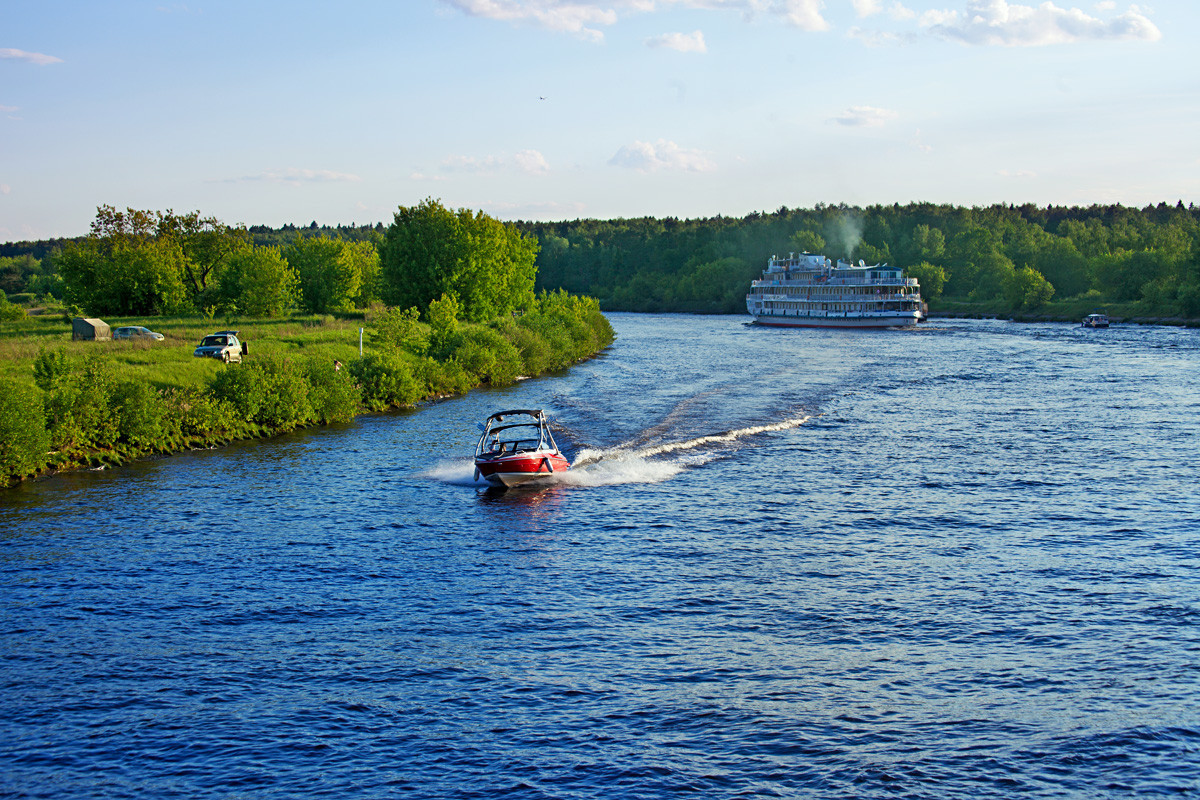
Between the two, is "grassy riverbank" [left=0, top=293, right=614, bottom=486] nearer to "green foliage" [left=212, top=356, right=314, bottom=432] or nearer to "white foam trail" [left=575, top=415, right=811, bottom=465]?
"green foliage" [left=212, top=356, right=314, bottom=432]

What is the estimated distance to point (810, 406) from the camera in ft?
180

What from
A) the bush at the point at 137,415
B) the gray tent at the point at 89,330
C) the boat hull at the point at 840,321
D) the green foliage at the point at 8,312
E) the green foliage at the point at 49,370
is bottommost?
the bush at the point at 137,415

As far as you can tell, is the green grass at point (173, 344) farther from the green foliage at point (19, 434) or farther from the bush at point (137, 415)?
the bush at point (137, 415)

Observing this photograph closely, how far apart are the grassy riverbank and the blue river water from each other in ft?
5.87

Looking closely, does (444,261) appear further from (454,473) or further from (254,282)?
(454,473)

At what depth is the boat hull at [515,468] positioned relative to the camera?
3284 centimetres

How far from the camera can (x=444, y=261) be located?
91500mm

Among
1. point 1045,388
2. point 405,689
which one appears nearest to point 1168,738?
point 405,689

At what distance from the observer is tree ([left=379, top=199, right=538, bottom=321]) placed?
91438mm

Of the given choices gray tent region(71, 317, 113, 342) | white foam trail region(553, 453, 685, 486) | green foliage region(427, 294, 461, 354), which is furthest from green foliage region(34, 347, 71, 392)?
green foliage region(427, 294, 461, 354)

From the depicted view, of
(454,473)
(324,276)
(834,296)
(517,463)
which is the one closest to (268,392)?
(454,473)

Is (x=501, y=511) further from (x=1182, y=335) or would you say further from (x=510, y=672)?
(x=1182, y=335)

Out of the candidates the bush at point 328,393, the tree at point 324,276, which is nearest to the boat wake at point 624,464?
the bush at point 328,393

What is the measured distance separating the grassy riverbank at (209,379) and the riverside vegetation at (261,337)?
0.09 m
